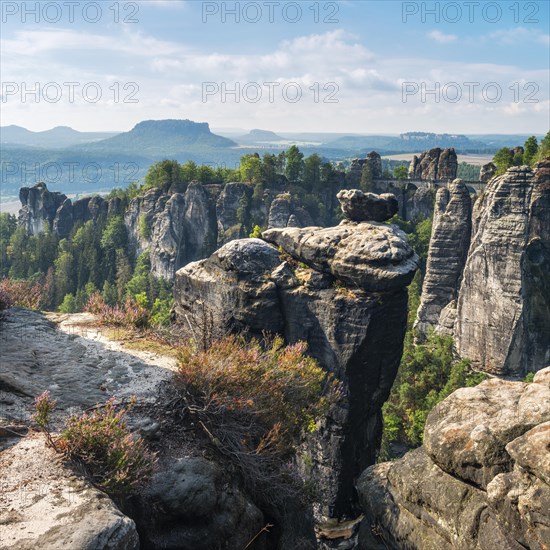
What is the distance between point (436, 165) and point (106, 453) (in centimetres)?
8209

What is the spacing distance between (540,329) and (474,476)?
131 ft

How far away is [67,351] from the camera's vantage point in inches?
505

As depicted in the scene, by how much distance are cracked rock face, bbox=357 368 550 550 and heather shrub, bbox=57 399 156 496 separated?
5759 mm

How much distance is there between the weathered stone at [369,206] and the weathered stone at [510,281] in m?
28.8

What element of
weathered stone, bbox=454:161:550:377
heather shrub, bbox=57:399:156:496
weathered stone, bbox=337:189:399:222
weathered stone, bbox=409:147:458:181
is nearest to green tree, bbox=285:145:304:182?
weathered stone, bbox=409:147:458:181

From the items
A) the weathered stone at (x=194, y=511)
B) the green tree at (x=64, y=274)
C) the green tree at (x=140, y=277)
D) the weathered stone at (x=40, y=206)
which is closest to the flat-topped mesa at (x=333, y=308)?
the weathered stone at (x=194, y=511)

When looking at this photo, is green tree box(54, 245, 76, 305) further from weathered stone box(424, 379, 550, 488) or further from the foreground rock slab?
the foreground rock slab

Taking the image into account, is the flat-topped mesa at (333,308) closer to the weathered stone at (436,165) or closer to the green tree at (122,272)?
the green tree at (122,272)

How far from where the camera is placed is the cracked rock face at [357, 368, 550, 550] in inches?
345

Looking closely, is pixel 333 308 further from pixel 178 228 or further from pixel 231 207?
pixel 178 228

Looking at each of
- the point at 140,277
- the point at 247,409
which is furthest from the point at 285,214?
the point at 247,409

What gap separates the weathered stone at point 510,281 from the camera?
44.0 m

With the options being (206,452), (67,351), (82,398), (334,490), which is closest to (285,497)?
(206,452)

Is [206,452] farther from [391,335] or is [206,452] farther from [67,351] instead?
[391,335]
